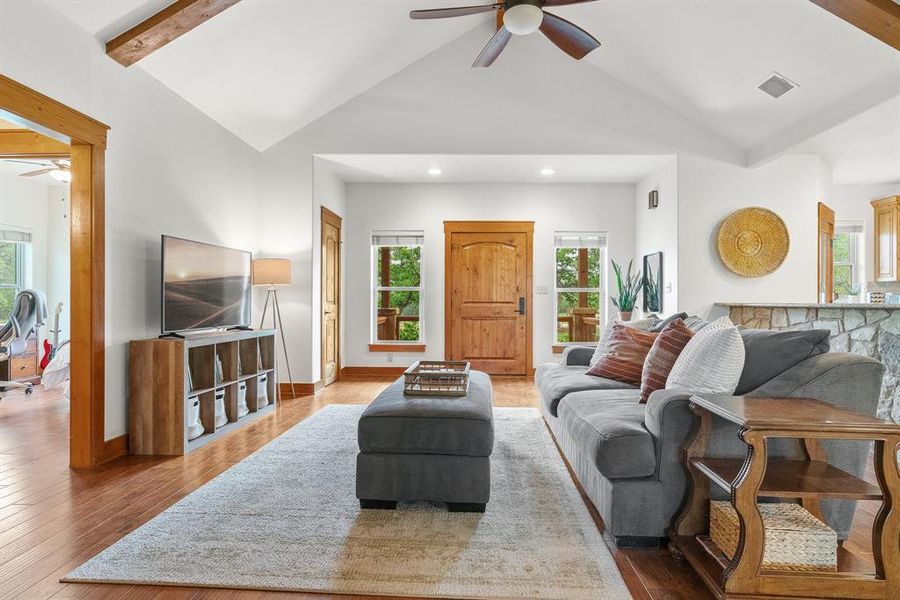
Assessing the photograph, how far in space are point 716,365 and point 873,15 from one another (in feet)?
9.11

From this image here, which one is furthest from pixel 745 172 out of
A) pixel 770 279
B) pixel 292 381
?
pixel 292 381

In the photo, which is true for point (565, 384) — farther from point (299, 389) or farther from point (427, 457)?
point (299, 389)

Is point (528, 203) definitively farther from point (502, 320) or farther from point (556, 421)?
point (556, 421)

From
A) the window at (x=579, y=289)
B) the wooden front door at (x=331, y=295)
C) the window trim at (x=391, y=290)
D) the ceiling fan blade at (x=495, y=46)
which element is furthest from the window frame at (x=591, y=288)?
the ceiling fan blade at (x=495, y=46)

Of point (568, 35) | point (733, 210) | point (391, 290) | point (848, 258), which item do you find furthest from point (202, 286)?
point (848, 258)

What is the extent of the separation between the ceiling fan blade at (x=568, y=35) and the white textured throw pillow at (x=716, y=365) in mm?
2185

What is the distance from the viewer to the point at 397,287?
7328 millimetres

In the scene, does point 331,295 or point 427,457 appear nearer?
point 427,457

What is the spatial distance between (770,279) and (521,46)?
350 cm

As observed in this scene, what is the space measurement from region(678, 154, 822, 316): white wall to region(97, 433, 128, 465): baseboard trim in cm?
500

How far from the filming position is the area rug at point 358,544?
6.26 feet

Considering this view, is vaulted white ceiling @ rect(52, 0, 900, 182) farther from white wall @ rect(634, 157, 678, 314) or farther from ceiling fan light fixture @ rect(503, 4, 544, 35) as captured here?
ceiling fan light fixture @ rect(503, 4, 544, 35)

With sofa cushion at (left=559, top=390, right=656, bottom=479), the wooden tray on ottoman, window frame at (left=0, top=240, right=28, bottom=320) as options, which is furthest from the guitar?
sofa cushion at (left=559, top=390, right=656, bottom=479)

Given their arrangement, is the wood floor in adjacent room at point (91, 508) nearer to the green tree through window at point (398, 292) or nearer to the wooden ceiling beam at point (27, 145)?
the wooden ceiling beam at point (27, 145)
